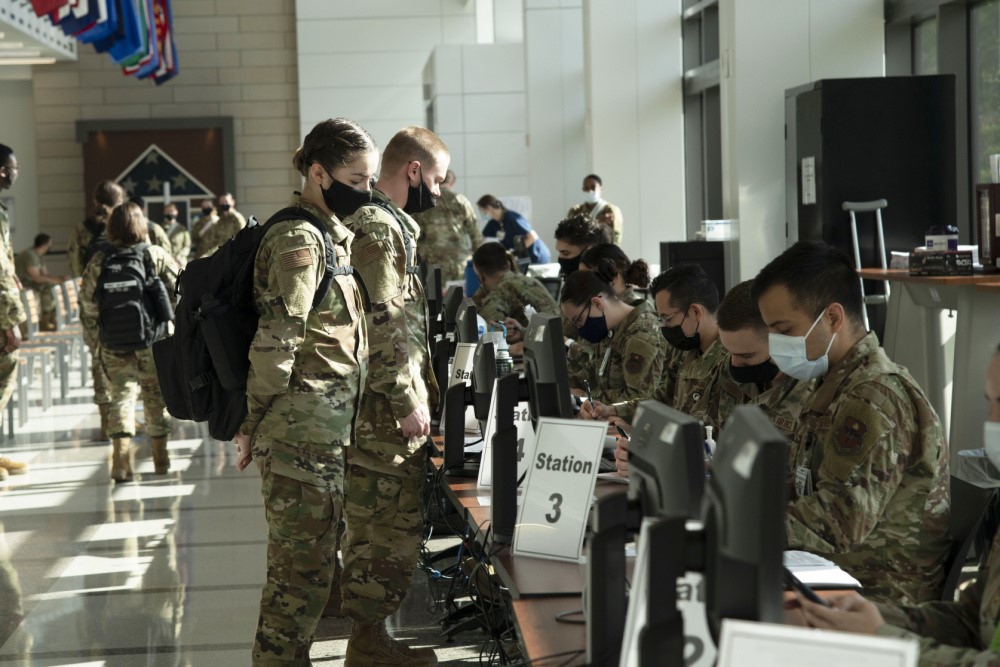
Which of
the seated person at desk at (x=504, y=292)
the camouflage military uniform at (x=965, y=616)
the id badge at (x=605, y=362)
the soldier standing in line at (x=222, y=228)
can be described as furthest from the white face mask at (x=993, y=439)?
the soldier standing in line at (x=222, y=228)

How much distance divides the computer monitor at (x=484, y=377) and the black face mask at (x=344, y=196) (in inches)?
18.5

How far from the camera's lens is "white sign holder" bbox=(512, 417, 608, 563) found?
2.11 metres

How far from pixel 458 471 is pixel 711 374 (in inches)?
33.8

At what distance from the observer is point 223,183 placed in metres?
→ 17.8

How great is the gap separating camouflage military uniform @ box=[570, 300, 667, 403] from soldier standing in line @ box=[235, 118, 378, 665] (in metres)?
1.36

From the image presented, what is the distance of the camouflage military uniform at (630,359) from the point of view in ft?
13.3

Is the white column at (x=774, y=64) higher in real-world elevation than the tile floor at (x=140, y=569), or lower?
higher

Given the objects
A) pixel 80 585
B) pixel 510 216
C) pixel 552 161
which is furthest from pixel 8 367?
pixel 552 161

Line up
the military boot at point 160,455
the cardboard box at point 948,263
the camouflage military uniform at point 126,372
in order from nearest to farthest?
the cardboard box at point 948,263 < the camouflage military uniform at point 126,372 < the military boot at point 160,455

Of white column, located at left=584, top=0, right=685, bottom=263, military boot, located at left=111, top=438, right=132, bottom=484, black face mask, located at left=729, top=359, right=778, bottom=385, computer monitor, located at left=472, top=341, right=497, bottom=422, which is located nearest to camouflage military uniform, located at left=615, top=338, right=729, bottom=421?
black face mask, located at left=729, top=359, right=778, bottom=385

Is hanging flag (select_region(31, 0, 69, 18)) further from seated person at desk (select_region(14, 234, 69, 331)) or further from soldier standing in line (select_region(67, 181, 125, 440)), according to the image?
seated person at desk (select_region(14, 234, 69, 331))

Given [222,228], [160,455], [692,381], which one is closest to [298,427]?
[692,381]

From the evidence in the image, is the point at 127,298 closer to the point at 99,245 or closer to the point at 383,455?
the point at 99,245

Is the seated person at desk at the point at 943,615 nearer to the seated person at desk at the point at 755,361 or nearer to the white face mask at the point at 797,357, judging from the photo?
the white face mask at the point at 797,357
